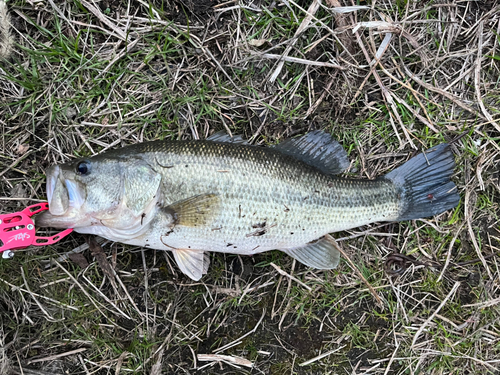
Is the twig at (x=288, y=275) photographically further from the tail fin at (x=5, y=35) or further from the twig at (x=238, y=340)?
the tail fin at (x=5, y=35)

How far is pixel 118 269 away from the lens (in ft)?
10.3

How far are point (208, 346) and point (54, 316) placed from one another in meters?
1.43

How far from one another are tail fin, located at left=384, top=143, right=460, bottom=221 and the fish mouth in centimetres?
267

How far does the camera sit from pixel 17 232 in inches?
111

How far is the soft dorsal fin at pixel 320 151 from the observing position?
10.1 feet

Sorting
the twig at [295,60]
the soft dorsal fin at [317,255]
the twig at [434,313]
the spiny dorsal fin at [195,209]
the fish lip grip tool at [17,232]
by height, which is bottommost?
the twig at [434,313]

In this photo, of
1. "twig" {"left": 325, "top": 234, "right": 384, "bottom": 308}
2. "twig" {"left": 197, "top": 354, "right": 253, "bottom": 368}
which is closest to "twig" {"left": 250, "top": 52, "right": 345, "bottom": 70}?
"twig" {"left": 325, "top": 234, "right": 384, "bottom": 308}

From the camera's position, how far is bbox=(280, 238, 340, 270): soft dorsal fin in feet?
10.2

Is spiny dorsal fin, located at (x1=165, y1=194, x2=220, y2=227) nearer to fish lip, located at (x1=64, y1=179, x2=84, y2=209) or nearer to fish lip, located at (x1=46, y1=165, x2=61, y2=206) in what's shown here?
fish lip, located at (x1=64, y1=179, x2=84, y2=209)

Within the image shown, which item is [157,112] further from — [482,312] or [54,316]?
[482,312]

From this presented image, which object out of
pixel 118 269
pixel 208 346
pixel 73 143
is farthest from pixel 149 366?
pixel 73 143

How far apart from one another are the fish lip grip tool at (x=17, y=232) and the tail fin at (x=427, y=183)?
314 centimetres

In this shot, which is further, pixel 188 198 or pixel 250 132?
pixel 250 132

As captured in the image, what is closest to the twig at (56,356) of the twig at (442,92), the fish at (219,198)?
the fish at (219,198)
